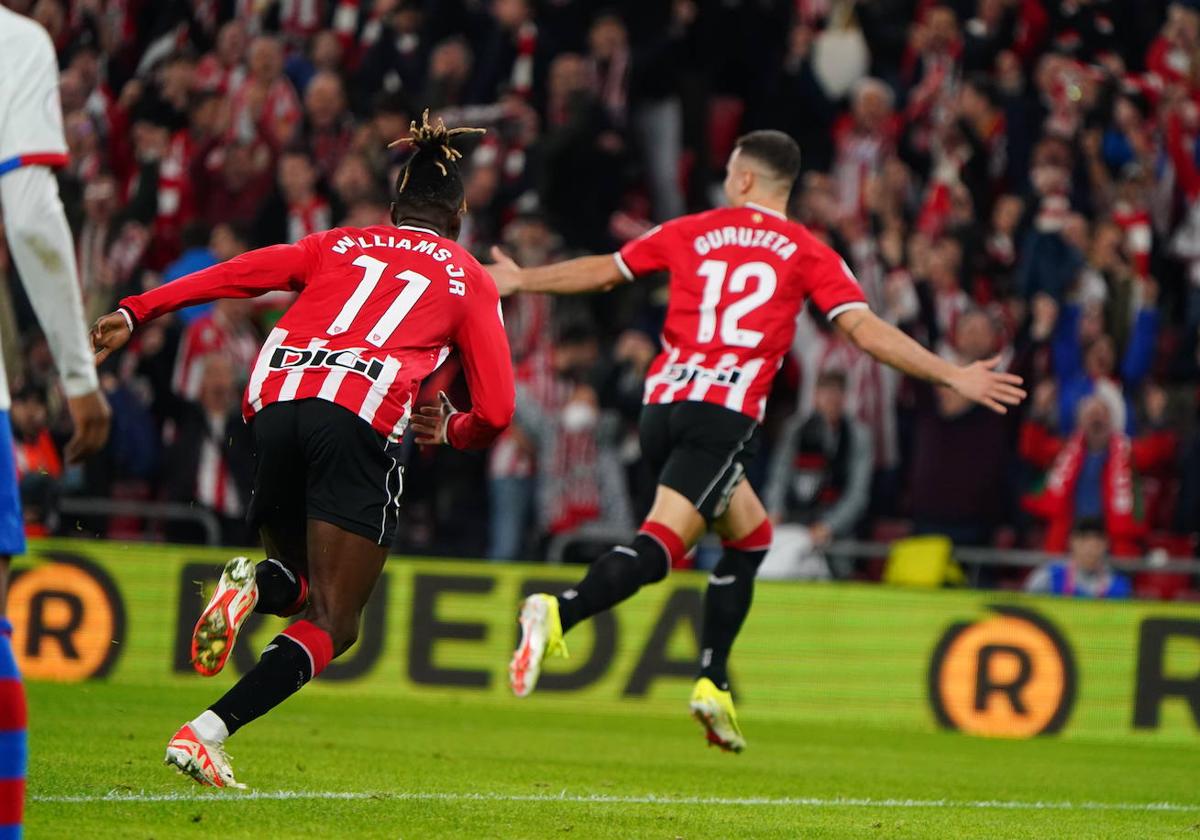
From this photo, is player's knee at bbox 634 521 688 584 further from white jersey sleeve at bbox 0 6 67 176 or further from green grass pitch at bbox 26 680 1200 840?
white jersey sleeve at bbox 0 6 67 176

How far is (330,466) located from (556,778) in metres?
2.33

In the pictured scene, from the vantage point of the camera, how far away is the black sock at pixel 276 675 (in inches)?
241

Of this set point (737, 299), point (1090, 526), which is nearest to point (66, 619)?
point (737, 299)

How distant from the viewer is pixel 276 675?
6.20 metres

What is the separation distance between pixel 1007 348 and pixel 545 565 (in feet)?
13.1

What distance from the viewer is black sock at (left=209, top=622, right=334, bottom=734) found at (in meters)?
6.13

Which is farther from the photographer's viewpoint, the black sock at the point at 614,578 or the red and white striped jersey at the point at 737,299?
the red and white striped jersey at the point at 737,299

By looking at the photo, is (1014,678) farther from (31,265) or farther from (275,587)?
(31,265)

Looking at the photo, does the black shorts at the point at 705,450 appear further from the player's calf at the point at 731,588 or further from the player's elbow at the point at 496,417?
the player's elbow at the point at 496,417

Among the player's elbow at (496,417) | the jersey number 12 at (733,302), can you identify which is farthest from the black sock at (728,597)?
the player's elbow at (496,417)

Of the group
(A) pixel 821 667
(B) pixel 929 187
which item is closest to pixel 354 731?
(A) pixel 821 667

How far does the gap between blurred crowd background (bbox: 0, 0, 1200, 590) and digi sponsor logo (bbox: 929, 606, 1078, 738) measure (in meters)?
1.01

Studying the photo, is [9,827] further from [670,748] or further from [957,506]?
[957,506]

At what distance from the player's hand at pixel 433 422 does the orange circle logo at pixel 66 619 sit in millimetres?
6567
